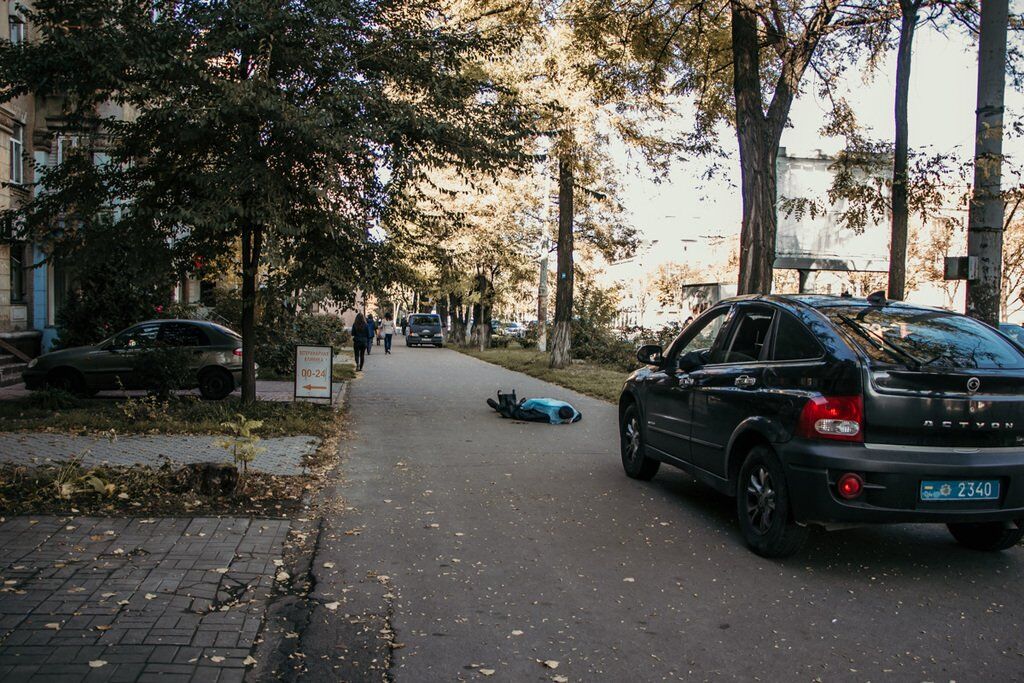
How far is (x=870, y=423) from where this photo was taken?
5312 millimetres

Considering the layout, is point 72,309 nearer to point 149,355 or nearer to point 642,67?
point 149,355

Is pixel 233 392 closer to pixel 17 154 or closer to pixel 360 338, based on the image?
pixel 360 338

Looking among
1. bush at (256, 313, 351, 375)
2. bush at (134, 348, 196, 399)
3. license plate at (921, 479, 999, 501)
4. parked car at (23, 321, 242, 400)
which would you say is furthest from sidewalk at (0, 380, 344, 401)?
license plate at (921, 479, 999, 501)

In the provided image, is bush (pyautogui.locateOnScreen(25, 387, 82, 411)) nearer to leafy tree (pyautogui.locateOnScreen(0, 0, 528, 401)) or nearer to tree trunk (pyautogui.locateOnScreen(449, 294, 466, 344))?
leafy tree (pyautogui.locateOnScreen(0, 0, 528, 401))

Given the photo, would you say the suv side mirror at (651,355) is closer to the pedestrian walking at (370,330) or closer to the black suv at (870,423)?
the black suv at (870,423)

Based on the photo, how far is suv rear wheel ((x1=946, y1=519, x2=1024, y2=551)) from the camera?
5.90m

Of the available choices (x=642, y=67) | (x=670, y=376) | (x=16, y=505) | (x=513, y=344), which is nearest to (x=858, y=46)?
(x=642, y=67)

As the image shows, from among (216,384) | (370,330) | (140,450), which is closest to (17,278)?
(216,384)

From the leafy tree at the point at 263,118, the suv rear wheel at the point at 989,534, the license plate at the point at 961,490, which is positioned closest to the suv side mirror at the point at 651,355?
the suv rear wheel at the point at 989,534

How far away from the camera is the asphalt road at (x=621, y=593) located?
410 centimetres

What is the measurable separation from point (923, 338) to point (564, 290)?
19.5 metres

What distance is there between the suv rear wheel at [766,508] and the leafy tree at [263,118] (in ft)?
22.8

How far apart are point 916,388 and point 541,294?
106ft

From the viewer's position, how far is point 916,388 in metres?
5.31
